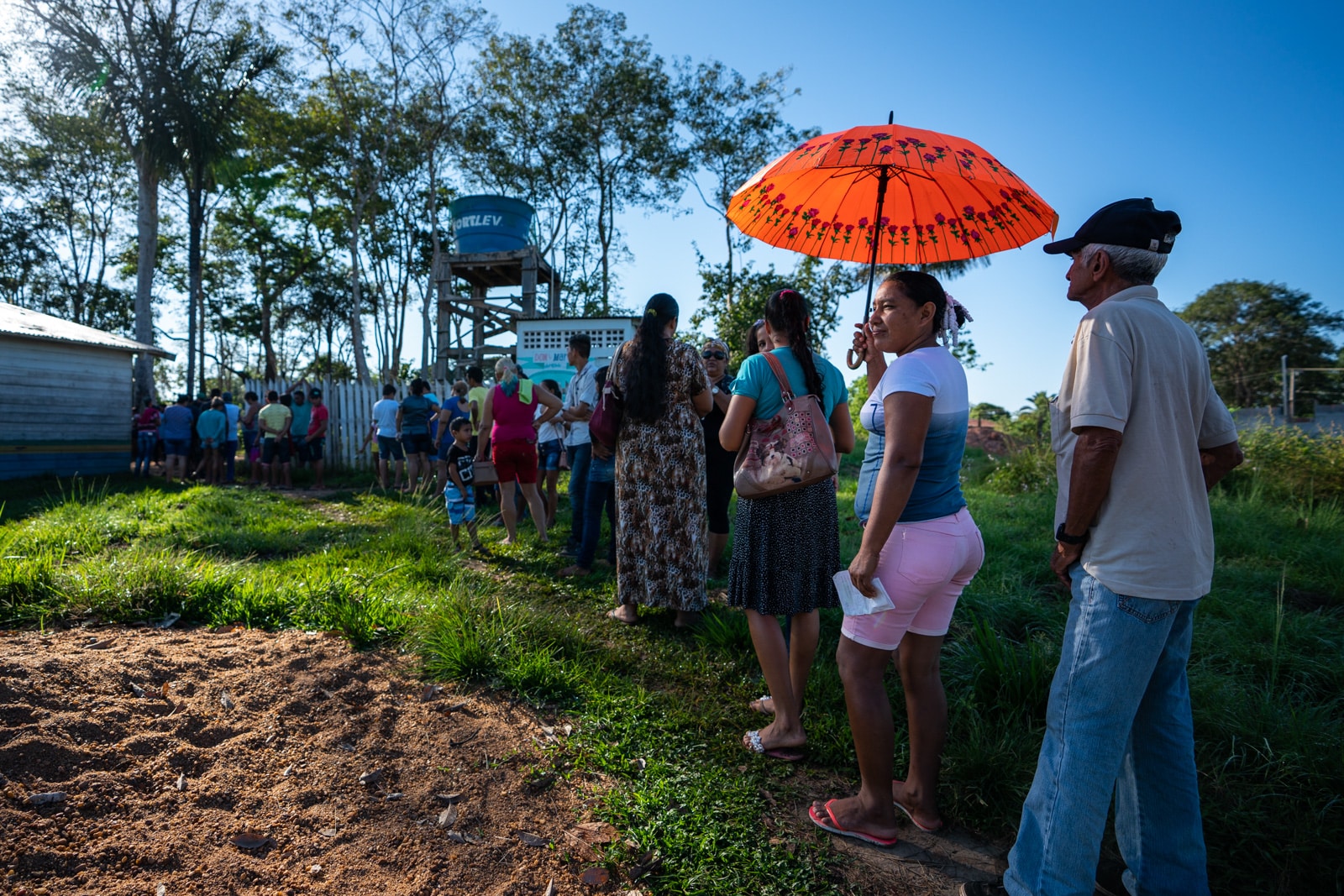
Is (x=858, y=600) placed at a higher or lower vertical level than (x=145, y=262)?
lower

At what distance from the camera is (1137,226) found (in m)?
1.90

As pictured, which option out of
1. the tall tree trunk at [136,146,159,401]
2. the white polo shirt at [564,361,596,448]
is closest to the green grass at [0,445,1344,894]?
the white polo shirt at [564,361,596,448]

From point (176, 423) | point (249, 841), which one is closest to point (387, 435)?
point (176, 423)

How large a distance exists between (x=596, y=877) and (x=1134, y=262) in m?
2.47

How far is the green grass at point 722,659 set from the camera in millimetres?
2344

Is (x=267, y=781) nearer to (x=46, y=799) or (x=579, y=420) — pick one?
(x=46, y=799)

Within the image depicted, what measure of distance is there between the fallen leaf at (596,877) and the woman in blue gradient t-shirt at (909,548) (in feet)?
2.59

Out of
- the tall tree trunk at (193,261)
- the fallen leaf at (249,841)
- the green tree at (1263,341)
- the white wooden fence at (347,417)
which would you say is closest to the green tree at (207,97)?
the tall tree trunk at (193,261)

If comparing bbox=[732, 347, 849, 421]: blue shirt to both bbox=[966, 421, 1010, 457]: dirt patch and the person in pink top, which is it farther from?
bbox=[966, 421, 1010, 457]: dirt patch

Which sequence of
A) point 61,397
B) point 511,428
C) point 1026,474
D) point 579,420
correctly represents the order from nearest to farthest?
1. point 579,420
2. point 511,428
3. point 1026,474
4. point 61,397

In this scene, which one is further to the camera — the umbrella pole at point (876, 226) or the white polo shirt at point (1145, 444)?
the umbrella pole at point (876, 226)

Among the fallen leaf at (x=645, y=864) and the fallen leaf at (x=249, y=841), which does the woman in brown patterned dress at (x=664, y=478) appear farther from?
the fallen leaf at (x=249, y=841)

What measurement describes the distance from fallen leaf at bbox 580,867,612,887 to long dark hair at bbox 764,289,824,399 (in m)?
1.97

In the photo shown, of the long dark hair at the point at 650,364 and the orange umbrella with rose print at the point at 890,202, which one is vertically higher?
the orange umbrella with rose print at the point at 890,202
